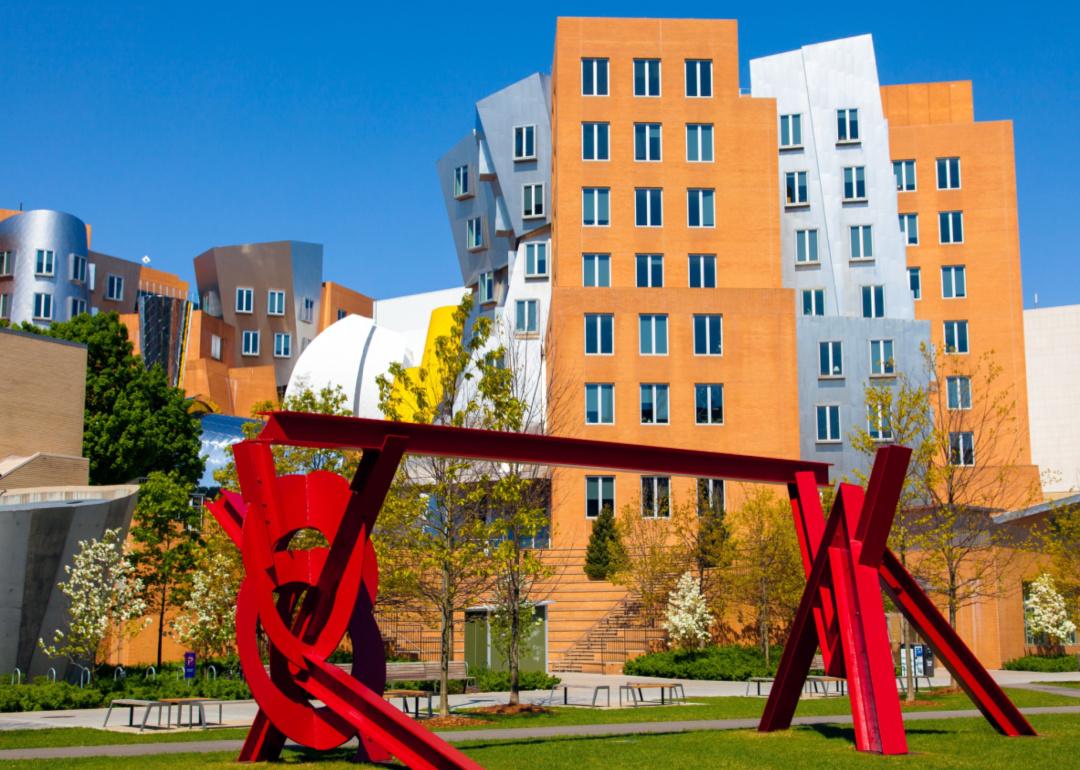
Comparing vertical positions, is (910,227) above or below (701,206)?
above

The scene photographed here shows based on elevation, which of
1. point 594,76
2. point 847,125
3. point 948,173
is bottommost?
point 948,173

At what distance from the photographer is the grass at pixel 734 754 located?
15438 mm

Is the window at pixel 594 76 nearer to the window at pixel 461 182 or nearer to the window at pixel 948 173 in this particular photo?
the window at pixel 461 182

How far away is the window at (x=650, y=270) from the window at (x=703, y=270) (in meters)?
1.46

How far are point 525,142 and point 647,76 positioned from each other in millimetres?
13489

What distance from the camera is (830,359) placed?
60.7 metres

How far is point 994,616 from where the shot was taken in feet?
153

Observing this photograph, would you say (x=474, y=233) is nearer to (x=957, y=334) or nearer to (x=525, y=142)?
(x=525, y=142)

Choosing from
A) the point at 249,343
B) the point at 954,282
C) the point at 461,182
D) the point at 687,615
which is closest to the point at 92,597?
the point at 687,615

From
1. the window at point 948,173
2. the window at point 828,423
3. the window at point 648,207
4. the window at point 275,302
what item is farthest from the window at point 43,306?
the window at point 948,173

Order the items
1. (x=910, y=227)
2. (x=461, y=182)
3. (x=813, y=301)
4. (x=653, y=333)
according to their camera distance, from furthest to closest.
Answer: (x=461, y=182), (x=910, y=227), (x=813, y=301), (x=653, y=333)

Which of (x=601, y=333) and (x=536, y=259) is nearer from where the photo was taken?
(x=601, y=333)

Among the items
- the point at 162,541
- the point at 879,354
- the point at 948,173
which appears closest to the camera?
the point at 162,541

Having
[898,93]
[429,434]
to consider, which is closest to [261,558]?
[429,434]
